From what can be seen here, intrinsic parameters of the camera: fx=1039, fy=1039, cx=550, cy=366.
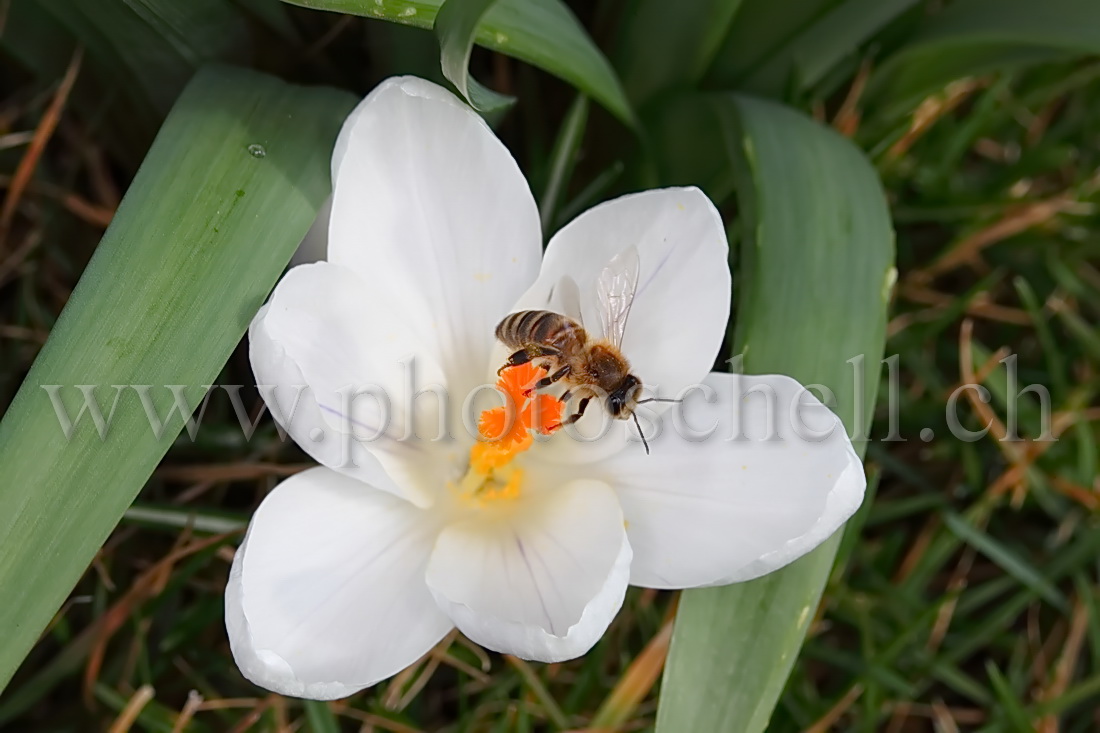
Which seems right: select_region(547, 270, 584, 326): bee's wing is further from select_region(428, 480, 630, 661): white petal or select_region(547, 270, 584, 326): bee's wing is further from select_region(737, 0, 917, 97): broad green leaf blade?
select_region(737, 0, 917, 97): broad green leaf blade

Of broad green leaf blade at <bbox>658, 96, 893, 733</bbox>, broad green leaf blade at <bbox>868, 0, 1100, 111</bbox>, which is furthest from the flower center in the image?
broad green leaf blade at <bbox>868, 0, 1100, 111</bbox>

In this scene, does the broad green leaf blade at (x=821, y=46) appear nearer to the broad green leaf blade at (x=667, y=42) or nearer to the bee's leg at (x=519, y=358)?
the broad green leaf blade at (x=667, y=42)

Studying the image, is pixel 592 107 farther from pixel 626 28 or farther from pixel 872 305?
pixel 872 305

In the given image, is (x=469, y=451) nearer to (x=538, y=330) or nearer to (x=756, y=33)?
(x=538, y=330)

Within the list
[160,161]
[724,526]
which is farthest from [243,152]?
[724,526]

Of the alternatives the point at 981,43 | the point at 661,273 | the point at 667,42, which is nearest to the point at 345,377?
the point at 661,273

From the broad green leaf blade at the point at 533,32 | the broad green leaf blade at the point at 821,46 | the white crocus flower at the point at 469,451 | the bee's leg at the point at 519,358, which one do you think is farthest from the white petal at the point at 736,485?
the broad green leaf blade at the point at 821,46
